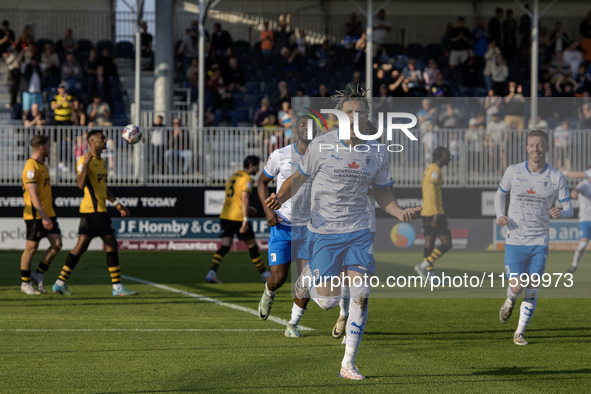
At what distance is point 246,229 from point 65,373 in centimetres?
861

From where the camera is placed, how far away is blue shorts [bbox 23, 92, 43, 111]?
1079 inches

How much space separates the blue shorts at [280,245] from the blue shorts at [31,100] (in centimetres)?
1845

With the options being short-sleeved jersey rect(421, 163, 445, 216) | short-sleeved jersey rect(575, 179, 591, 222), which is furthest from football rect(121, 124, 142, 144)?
short-sleeved jersey rect(575, 179, 591, 222)

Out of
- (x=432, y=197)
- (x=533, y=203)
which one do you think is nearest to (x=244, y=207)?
(x=432, y=197)

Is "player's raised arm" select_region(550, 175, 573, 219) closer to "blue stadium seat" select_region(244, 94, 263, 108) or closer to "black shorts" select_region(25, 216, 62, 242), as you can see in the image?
"black shorts" select_region(25, 216, 62, 242)

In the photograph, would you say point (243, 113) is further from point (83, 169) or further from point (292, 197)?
point (292, 197)

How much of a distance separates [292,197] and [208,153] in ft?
49.3

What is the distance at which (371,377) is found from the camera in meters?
7.89

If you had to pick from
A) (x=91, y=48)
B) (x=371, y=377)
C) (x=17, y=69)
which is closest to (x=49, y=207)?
(x=371, y=377)

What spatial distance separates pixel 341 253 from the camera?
8250 millimetres

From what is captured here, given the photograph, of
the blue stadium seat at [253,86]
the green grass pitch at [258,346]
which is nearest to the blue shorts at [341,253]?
the green grass pitch at [258,346]

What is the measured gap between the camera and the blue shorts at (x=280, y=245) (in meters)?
10.3

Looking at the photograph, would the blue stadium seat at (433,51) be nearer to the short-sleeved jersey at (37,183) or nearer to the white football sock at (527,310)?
the short-sleeved jersey at (37,183)

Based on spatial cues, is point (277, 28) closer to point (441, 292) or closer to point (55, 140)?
point (55, 140)
